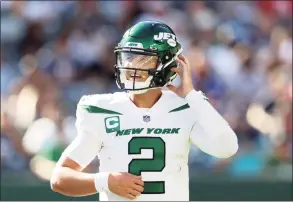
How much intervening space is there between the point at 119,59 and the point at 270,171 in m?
4.06

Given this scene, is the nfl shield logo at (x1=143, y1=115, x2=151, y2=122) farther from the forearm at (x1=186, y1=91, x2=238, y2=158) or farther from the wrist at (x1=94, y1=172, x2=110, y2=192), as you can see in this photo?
the wrist at (x1=94, y1=172, x2=110, y2=192)

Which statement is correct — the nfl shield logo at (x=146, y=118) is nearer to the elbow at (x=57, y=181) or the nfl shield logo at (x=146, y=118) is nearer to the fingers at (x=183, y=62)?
the fingers at (x=183, y=62)

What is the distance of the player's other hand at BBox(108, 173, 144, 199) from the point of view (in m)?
3.96

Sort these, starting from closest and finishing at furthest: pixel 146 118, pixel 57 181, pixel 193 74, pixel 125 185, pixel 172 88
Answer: pixel 125 185 → pixel 57 181 → pixel 146 118 → pixel 172 88 → pixel 193 74

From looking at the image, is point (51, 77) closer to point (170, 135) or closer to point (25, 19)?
point (25, 19)

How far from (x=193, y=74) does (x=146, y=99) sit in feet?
16.9

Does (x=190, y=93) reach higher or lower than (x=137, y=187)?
higher

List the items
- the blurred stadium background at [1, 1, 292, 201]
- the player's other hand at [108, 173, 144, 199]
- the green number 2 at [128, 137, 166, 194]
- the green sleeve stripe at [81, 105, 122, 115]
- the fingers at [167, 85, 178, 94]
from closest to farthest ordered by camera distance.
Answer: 1. the player's other hand at [108, 173, 144, 199]
2. the green number 2 at [128, 137, 166, 194]
3. the green sleeve stripe at [81, 105, 122, 115]
4. the fingers at [167, 85, 178, 94]
5. the blurred stadium background at [1, 1, 292, 201]

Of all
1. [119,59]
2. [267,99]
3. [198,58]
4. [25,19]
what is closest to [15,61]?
[25,19]

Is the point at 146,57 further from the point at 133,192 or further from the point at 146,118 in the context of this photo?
the point at 133,192

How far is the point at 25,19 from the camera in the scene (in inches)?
407

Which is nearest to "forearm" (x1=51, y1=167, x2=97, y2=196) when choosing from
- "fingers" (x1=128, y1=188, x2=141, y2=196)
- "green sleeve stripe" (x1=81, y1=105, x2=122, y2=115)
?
"fingers" (x1=128, y1=188, x2=141, y2=196)

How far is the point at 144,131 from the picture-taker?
13.6ft

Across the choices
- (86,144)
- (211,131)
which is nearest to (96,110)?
(86,144)
